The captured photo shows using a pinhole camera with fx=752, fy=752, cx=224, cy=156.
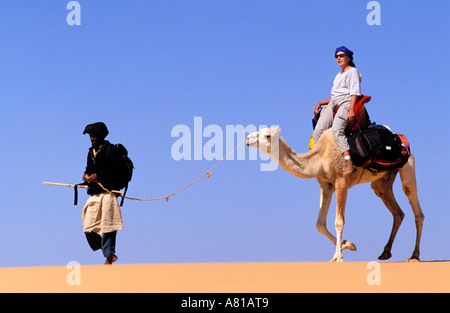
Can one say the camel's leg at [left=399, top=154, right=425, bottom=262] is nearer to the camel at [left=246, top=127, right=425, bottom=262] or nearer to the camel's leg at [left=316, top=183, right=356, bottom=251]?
the camel at [left=246, top=127, right=425, bottom=262]

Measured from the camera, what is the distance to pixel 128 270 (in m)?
11.8

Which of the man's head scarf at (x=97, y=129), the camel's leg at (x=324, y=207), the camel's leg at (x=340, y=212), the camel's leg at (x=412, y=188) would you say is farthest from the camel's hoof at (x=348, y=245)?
the man's head scarf at (x=97, y=129)

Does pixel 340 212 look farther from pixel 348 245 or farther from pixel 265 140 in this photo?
pixel 265 140

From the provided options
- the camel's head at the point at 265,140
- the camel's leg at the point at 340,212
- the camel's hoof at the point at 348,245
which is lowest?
the camel's hoof at the point at 348,245

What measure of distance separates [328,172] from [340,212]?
2.84ft

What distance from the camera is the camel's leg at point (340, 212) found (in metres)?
13.9

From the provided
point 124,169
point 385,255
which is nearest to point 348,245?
point 385,255

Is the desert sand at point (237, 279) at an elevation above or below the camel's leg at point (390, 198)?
below

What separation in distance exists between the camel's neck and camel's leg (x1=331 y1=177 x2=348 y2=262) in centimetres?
54

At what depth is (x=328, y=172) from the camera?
569 inches

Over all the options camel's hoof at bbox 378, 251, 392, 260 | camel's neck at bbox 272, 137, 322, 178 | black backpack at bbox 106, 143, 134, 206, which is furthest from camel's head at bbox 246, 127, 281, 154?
camel's hoof at bbox 378, 251, 392, 260

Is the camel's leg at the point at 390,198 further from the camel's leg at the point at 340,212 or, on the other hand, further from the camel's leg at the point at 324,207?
the camel's leg at the point at 340,212
